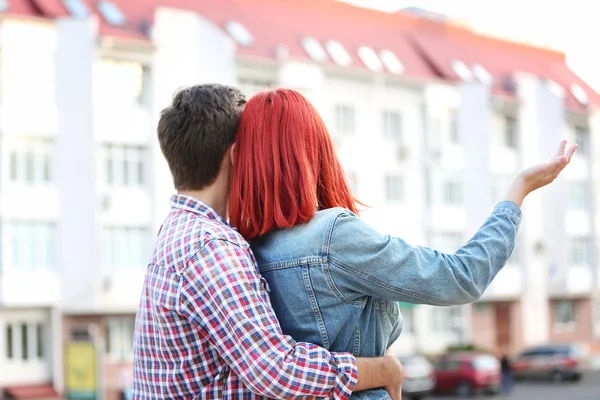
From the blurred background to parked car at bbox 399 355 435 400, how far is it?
0.25 feet

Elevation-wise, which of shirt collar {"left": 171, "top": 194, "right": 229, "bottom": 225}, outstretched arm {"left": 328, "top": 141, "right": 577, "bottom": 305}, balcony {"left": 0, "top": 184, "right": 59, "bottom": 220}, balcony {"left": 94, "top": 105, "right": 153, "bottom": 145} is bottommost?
outstretched arm {"left": 328, "top": 141, "right": 577, "bottom": 305}

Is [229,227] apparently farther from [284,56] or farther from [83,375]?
[284,56]

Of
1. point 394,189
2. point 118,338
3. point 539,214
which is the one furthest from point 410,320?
point 118,338

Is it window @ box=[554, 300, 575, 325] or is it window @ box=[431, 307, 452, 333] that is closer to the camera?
window @ box=[431, 307, 452, 333]

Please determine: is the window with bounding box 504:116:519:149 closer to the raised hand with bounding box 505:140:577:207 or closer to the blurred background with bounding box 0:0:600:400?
the blurred background with bounding box 0:0:600:400

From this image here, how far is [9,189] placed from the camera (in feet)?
106

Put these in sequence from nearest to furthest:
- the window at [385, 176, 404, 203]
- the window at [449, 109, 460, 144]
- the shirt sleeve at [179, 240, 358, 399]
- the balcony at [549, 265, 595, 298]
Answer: the shirt sleeve at [179, 240, 358, 399], the window at [385, 176, 404, 203], the window at [449, 109, 460, 144], the balcony at [549, 265, 595, 298]

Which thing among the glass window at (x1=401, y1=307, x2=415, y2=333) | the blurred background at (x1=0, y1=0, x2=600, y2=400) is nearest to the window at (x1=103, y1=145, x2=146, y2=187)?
the blurred background at (x1=0, y1=0, x2=600, y2=400)

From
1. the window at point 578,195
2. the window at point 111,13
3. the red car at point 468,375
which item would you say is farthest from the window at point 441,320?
the window at point 111,13

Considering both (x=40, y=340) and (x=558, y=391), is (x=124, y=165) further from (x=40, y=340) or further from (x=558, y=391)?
(x=558, y=391)

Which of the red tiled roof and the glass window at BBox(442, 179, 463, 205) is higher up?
the red tiled roof

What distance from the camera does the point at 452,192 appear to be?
4734 cm

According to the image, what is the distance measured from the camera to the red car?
118 feet

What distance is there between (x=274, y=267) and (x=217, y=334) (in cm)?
26
